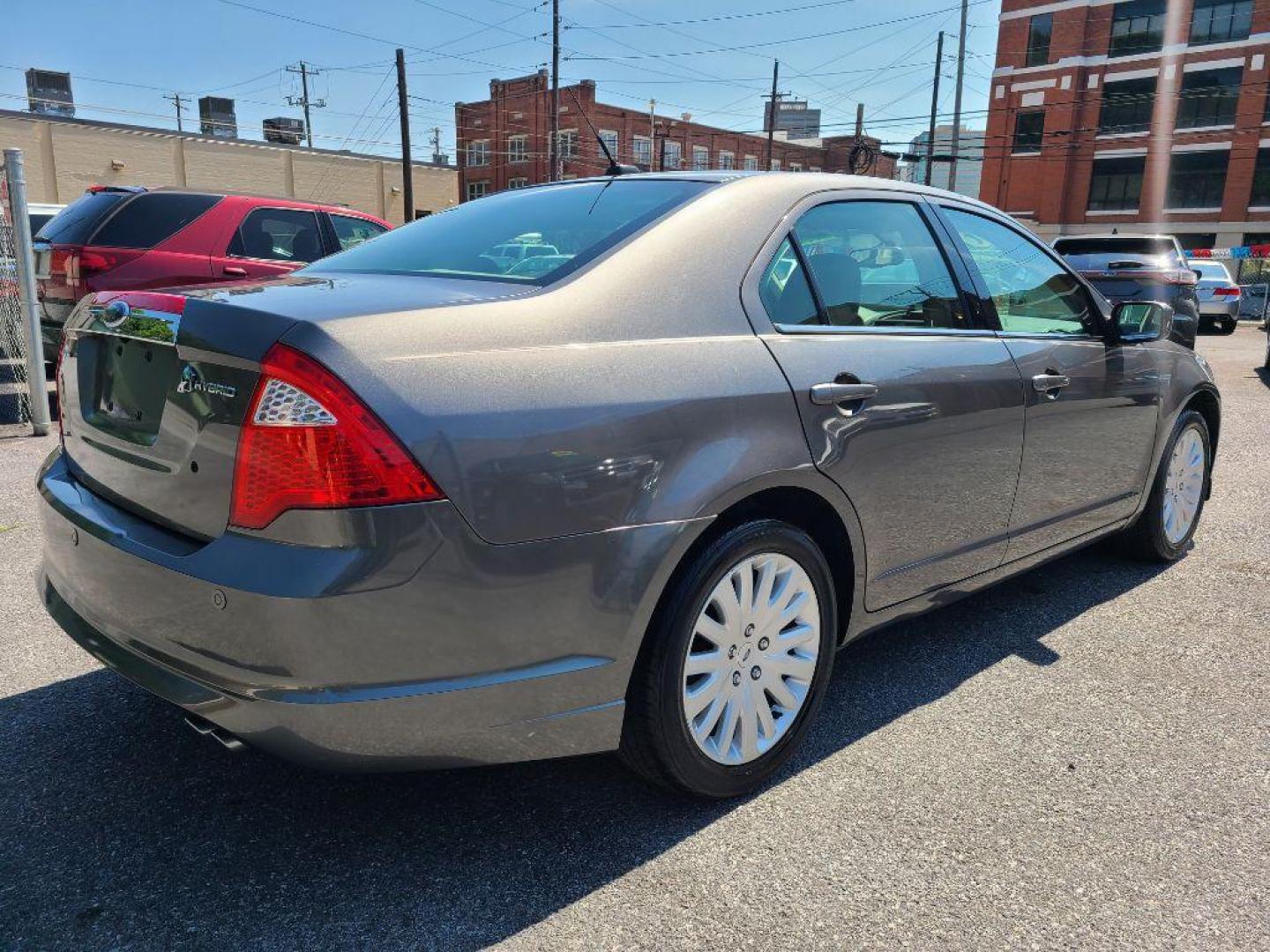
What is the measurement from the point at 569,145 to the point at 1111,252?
2013 inches

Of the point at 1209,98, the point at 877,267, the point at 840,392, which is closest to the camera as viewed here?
the point at 840,392

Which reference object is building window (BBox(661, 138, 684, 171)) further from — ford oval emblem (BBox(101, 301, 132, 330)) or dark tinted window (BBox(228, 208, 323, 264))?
ford oval emblem (BBox(101, 301, 132, 330))

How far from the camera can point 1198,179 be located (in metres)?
47.9

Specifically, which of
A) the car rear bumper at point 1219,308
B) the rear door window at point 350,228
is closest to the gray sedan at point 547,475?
the rear door window at point 350,228

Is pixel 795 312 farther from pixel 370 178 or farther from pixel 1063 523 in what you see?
pixel 370 178

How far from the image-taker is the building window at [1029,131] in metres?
51.2

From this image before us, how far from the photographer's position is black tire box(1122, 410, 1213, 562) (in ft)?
13.9

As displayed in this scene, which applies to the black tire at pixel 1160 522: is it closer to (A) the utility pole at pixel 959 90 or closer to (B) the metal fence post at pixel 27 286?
(B) the metal fence post at pixel 27 286

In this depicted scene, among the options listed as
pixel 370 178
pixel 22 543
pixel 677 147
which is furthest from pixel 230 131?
pixel 22 543

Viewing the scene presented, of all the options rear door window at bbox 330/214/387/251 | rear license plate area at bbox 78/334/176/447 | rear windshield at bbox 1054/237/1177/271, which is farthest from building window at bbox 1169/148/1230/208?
rear license plate area at bbox 78/334/176/447

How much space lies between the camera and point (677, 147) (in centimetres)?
6297

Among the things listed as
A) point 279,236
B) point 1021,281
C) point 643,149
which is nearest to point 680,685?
point 1021,281

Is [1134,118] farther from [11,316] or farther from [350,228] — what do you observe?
[11,316]

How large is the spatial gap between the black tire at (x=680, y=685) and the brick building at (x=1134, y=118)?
5277cm
